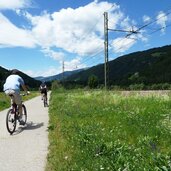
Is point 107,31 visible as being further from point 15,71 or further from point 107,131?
point 107,131

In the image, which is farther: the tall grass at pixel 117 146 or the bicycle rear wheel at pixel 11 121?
the bicycle rear wheel at pixel 11 121

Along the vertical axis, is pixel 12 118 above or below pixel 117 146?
above

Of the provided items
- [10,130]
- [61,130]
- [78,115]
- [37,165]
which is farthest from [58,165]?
[78,115]

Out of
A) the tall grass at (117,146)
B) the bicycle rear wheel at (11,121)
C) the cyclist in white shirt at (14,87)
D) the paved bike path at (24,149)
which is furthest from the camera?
the cyclist in white shirt at (14,87)

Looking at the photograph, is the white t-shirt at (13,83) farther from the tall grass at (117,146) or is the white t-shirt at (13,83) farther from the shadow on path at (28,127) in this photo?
the tall grass at (117,146)

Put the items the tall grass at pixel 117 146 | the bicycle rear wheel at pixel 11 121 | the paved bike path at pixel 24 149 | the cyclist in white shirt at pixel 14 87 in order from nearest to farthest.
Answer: the tall grass at pixel 117 146, the paved bike path at pixel 24 149, the bicycle rear wheel at pixel 11 121, the cyclist in white shirt at pixel 14 87

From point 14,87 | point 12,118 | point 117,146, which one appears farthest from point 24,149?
point 14,87

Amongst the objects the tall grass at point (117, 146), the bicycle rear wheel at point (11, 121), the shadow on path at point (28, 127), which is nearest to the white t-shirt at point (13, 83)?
the bicycle rear wheel at point (11, 121)

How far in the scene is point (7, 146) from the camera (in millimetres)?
9477

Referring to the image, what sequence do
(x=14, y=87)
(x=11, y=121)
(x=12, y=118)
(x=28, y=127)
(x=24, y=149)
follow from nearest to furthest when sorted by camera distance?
(x=24, y=149)
(x=11, y=121)
(x=12, y=118)
(x=14, y=87)
(x=28, y=127)

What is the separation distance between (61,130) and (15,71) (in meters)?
3.00

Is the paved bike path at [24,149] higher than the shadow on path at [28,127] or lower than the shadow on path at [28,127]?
lower

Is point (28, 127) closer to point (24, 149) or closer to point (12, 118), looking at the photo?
point (12, 118)

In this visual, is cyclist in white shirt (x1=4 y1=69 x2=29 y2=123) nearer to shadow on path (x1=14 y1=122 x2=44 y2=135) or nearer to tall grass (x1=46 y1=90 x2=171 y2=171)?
shadow on path (x1=14 y1=122 x2=44 y2=135)
